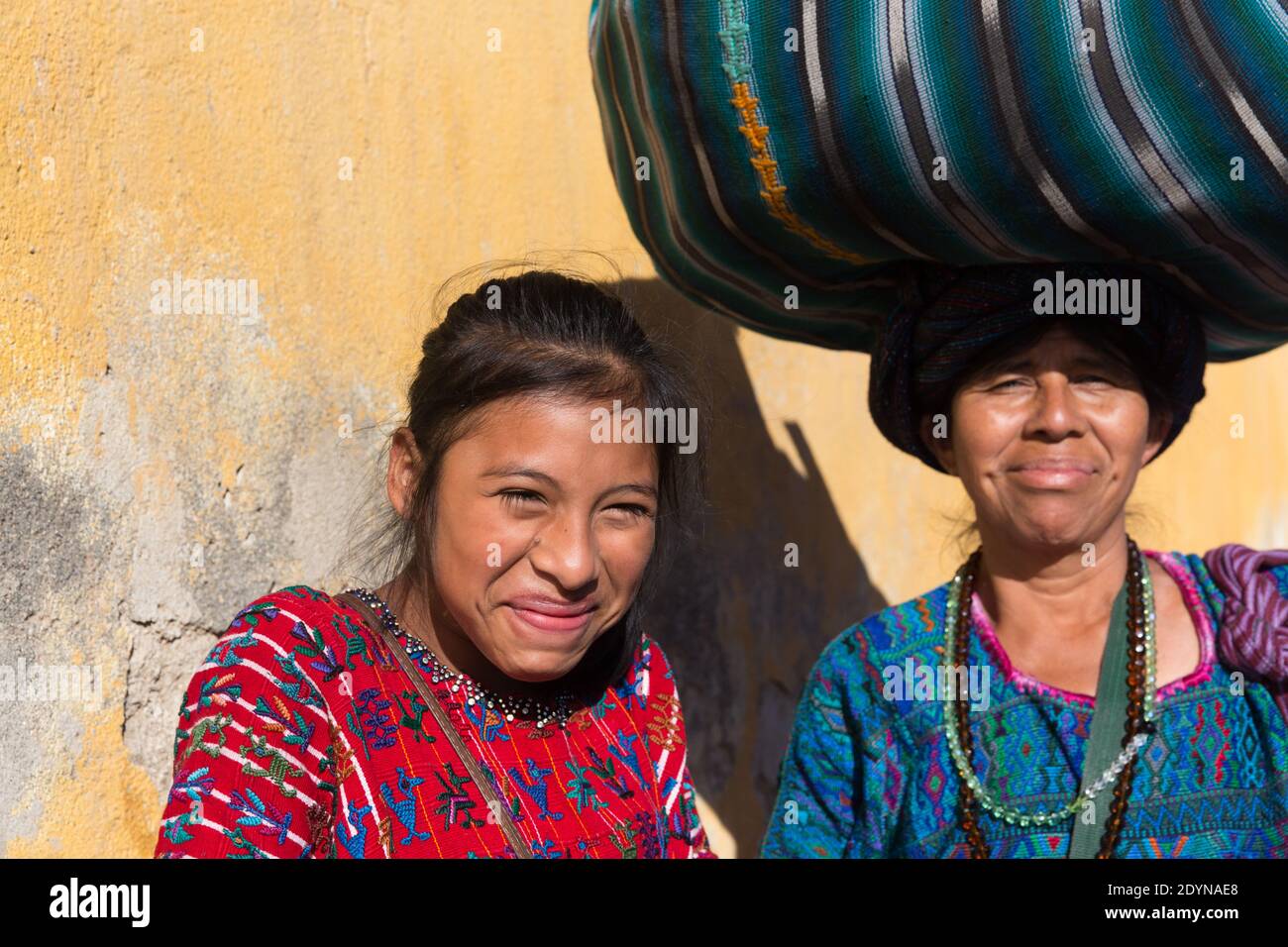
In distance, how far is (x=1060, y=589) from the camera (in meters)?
2.28

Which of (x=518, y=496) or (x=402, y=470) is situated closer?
(x=518, y=496)

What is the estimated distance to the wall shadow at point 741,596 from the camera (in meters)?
3.33

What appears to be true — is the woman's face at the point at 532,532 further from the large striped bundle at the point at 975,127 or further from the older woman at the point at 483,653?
the large striped bundle at the point at 975,127

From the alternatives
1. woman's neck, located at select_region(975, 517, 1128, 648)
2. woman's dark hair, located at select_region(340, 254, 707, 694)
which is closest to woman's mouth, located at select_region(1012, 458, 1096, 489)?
woman's neck, located at select_region(975, 517, 1128, 648)

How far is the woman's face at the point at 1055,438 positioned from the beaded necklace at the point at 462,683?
0.83 m

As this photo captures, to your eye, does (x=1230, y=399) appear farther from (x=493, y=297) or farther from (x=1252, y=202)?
(x=493, y=297)

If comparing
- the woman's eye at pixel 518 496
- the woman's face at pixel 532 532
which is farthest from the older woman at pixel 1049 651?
the woman's eye at pixel 518 496

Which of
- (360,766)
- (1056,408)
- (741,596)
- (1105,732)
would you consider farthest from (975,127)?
(741,596)

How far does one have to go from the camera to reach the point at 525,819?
5.54 ft

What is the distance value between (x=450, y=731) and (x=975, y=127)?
0.99m

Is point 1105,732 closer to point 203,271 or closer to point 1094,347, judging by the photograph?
point 1094,347

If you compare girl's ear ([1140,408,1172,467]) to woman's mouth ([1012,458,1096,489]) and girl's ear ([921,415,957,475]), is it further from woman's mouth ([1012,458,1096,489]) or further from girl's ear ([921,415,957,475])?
girl's ear ([921,415,957,475])

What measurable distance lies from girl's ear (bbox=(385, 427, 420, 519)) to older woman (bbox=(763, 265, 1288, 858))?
34.3 inches

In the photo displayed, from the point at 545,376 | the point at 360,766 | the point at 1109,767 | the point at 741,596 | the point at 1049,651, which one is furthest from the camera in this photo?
the point at 741,596
